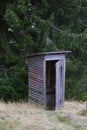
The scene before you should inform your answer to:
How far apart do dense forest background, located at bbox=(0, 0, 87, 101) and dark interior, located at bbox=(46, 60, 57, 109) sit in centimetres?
84

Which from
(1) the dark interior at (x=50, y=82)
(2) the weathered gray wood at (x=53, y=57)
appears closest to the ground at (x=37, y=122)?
(2) the weathered gray wood at (x=53, y=57)

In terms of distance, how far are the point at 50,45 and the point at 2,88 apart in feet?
9.29

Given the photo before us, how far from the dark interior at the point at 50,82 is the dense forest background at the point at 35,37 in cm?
84

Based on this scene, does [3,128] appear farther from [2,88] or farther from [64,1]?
[64,1]

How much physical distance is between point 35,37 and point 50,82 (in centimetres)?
218

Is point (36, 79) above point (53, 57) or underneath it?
underneath

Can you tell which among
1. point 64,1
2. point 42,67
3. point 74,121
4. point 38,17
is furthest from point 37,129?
point 64,1

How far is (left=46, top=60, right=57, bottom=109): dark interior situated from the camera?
1240 cm

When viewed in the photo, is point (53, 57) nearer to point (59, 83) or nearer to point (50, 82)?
point (59, 83)

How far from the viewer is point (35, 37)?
13961 millimetres

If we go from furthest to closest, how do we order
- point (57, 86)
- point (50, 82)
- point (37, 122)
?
point (50, 82) → point (57, 86) → point (37, 122)

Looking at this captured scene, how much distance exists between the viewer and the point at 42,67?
1101 centimetres

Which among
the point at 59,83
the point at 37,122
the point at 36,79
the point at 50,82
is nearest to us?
the point at 37,122

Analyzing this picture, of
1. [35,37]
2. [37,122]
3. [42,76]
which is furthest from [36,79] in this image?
[37,122]
